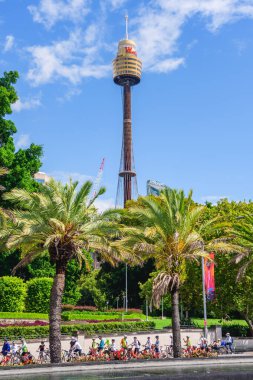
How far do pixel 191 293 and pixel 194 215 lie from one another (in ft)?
62.9

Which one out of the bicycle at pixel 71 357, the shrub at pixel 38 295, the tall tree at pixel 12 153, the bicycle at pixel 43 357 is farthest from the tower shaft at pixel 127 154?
the bicycle at pixel 71 357

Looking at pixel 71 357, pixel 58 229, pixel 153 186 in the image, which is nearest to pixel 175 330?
pixel 71 357

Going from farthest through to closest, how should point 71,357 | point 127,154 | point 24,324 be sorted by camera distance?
point 127,154, point 24,324, point 71,357

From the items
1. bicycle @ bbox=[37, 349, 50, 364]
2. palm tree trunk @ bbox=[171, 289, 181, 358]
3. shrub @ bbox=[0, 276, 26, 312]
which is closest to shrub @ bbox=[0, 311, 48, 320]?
shrub @ bbox=[0, 276, 26, 312]

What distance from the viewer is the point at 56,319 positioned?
978 inches

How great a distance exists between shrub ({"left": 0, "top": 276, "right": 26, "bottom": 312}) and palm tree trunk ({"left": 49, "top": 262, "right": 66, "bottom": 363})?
60.3 ft

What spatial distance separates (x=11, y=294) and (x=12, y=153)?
12825mm

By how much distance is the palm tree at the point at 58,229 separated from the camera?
24.7 metres

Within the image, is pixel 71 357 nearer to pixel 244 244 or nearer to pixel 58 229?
pixel 58 229

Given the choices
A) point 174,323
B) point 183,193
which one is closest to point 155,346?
point 174,323

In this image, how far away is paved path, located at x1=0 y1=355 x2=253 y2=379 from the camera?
2000 centimetres

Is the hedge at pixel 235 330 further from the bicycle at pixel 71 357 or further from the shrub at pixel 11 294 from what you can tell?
the bicycle at pixel 71 357

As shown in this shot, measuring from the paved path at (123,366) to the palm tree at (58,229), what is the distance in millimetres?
3294

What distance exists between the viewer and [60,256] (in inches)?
1003
